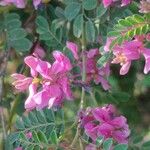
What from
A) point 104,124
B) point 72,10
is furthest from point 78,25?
point 104,124

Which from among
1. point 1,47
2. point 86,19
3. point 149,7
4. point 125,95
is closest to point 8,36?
point 1,47

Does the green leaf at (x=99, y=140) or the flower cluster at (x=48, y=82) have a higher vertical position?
the flower cluster at (x=48, y=82)

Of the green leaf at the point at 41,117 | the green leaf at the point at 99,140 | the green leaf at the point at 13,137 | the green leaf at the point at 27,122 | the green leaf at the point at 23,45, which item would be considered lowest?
the green leaf at the point at 13,137

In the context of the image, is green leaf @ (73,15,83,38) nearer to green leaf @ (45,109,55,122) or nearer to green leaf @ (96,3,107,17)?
green leaf @ (96,3,107,17)

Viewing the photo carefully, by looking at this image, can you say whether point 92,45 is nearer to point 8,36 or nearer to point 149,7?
point 8,36

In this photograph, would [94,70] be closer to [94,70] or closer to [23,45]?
[94,70]

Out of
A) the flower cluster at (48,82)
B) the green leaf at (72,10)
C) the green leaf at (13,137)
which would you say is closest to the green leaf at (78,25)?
the green leaf at (72,10)

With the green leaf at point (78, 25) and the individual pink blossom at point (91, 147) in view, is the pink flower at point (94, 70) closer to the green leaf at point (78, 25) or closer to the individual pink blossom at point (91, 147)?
the green leaf at point (78, 25)
